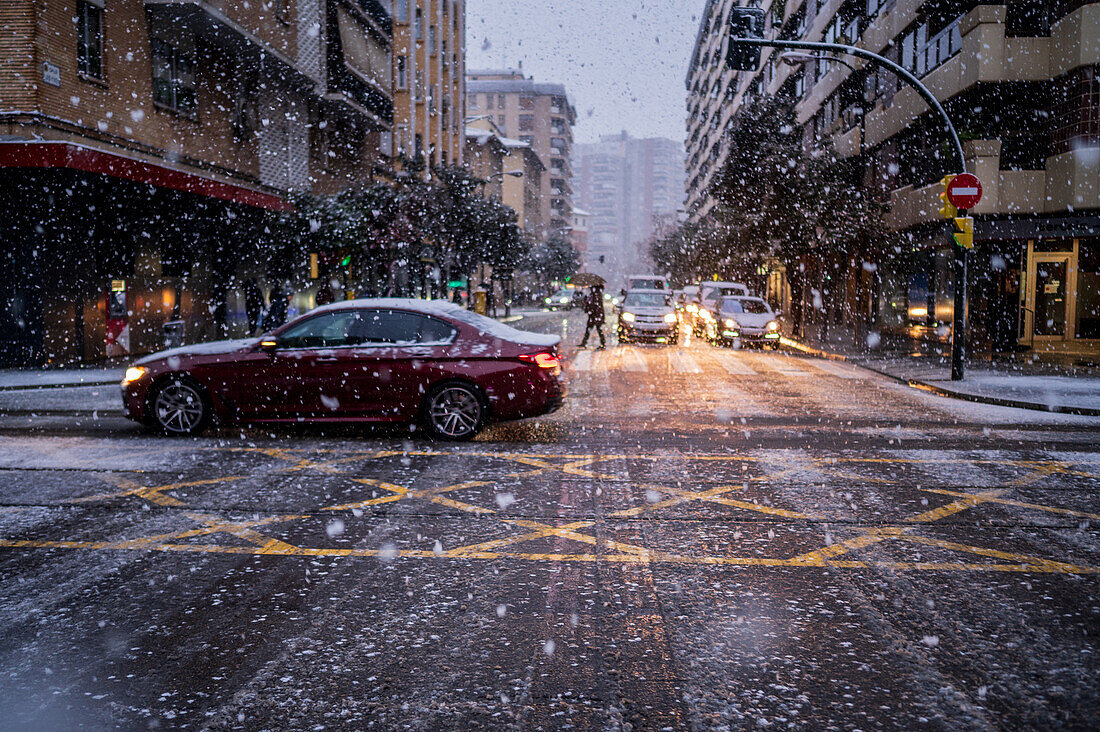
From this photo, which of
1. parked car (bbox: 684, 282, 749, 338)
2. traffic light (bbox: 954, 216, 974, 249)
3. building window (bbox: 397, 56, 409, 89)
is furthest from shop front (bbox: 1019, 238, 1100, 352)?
building window (bbox: 397, 56, 409, 89)

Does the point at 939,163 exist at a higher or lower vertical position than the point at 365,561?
higher

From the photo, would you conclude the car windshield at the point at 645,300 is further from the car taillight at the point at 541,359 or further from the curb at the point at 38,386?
the car taillight at the point at 541,359

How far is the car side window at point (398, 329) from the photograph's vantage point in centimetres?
1011

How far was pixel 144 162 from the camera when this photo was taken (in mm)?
18266

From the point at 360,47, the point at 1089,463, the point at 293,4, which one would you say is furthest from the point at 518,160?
the point at 1089,463

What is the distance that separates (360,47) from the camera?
37.7m

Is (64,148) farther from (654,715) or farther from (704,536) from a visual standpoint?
(654,715)

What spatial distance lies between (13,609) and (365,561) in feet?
5.99

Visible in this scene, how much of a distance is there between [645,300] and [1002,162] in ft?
36.7

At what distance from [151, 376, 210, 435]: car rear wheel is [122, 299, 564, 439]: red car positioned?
16mm

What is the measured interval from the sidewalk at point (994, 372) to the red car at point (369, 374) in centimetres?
836

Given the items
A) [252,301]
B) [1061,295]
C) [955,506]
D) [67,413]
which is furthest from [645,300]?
[955,506]

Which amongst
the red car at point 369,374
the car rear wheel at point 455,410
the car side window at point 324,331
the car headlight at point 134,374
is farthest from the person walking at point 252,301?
the car rear wheel at point 455,410

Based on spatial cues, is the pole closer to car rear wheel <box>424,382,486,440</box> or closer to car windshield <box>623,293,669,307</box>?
car rear wheel <box>424,382,486,440</box>
